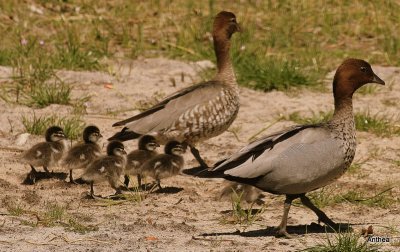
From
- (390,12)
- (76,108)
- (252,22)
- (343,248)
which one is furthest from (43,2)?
(343,248)

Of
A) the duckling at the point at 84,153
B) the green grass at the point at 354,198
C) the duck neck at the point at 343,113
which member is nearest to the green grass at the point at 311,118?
the green grass at the point at 354,198

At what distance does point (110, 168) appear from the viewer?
833 centimetres

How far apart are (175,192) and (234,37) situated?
14.8ft

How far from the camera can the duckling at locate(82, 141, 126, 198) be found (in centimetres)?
823

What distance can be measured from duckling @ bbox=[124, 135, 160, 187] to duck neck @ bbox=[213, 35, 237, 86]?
128 cm

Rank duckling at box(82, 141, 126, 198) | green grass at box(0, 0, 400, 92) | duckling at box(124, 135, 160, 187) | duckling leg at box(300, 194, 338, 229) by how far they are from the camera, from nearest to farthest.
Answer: duckling leg at box(300, 194, 338, 229) → duckling at box(82, 141, 126, 198) → duckling at box(124, 135, 160, 187) → green grass at box(0, 0, 400, 92)

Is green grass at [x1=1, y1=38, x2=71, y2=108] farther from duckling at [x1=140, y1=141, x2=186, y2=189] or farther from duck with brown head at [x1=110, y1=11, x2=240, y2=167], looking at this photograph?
duckling at [x1=140, y1=141, x2=186, y2=189]

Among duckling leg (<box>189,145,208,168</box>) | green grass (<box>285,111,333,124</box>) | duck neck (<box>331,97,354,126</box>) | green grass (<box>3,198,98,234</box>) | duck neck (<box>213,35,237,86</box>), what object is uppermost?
duck neck (<box>213,35,237,86</box>)

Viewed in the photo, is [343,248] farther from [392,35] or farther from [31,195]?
[392,35]

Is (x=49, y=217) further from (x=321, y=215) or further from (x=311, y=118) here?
(x=311, y=118)

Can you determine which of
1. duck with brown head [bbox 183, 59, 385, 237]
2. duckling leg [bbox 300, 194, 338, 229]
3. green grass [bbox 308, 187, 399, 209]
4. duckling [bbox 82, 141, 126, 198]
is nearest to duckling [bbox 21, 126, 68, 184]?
duckling [bbox 82, 141, 126, 198]

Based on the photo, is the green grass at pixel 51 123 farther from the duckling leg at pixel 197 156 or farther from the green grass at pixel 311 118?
the green grass at pixel 311 118

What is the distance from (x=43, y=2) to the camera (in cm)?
1427

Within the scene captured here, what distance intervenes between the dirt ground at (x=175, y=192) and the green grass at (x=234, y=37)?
295 mm
